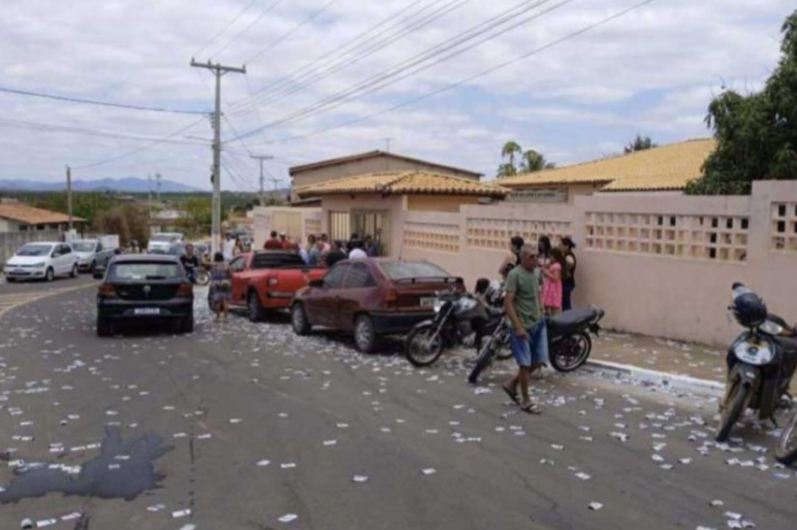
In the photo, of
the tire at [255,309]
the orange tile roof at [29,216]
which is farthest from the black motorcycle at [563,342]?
the orange tile roof at [29,216]

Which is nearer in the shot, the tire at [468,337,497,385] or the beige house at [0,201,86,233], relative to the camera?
the tire at [468,337,497,385]

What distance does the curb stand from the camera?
368 inches

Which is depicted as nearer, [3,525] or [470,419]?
[3,525]

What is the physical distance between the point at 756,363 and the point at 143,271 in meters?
11.3

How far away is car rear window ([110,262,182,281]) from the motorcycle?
1085cm

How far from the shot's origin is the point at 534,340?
900 cm

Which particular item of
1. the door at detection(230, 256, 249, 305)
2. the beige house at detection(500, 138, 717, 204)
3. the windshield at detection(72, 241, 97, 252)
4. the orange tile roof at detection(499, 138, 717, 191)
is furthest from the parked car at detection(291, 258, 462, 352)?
the windshield at detection(72, 241, 97, 252)

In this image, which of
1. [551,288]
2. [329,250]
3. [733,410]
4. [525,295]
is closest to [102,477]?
[525,295]

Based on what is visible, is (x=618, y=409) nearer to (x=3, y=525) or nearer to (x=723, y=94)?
(x=3, y=525)

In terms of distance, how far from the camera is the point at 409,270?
12938 mm

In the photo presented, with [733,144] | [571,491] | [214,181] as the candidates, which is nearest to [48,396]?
[571,491]

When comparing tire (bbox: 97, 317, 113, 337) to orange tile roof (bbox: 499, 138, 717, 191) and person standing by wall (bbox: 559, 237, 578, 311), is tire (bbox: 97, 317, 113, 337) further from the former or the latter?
orange tile roof (bbox: 499, 138, 717, 191)

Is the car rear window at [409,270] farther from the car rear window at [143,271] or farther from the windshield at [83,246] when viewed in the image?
the windshield at [83,246]

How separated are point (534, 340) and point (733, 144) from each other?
405 inches
